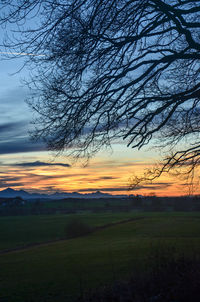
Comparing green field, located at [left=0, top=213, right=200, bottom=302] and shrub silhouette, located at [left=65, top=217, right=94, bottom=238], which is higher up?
green field, located at [left=0, top=213, right=200, bottom=302]

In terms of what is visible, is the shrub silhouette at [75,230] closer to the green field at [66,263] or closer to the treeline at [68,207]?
the green field at [66,263]

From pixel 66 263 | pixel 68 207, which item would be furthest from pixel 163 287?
pixel 68 207

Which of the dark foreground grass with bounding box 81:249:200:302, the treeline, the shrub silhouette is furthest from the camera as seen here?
the treeline

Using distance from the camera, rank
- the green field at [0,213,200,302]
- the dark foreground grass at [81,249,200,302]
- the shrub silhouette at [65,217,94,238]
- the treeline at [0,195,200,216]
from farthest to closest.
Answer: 1. the treeline at [0,195,200,216]
2. the shrub silhouette at [65,217,94,238]
3. the green field at [0,213,200,302]
4. the dark foreground grass at [81,249,200,302]

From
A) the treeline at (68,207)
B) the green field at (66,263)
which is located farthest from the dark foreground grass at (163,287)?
the treeline at (68,207)

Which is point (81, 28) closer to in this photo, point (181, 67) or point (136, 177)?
point (181, 67)

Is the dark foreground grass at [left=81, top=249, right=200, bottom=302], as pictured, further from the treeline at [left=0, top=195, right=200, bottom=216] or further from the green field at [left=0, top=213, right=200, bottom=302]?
the treeline at [left=0, top=195, right=200, bottom=216]

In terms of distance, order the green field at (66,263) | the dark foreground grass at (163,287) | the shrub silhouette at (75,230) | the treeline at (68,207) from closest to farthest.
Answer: the dark foreground grass at (163,287), the green field at (66,263), the shrub silhouette at (75,230), the treeline at (68,207)

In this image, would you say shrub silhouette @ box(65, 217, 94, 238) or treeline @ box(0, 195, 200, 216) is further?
treeline @ box(0, 195, 200, 216)

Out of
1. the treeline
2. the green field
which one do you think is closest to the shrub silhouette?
the green field

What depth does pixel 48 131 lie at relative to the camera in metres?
7.18

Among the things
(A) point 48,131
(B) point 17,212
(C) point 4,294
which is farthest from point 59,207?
(A) point 48,131

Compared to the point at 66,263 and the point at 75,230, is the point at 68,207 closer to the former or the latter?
the point at 75,230

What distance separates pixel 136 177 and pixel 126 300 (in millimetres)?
3000
